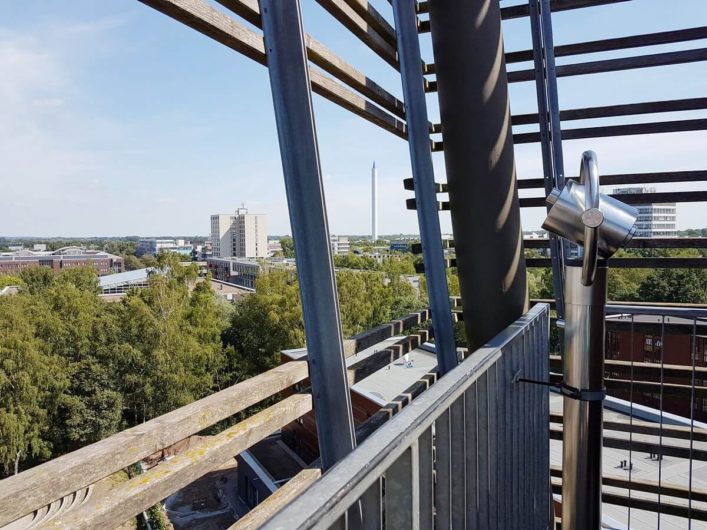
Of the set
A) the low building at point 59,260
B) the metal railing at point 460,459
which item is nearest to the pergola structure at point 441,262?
the metal railing at point 460,459

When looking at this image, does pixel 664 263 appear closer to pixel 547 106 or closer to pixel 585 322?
pixel 547 106

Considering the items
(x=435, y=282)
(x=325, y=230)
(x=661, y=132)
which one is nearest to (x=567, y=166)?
(x=661, y=132)

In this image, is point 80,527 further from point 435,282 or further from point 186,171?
point 186,171

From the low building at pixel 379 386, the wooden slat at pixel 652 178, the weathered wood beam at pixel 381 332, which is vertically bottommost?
the low building at pixel 379 386

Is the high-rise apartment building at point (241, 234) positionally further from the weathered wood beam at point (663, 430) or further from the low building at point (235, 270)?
the weathered wood beam at point (663, 430)

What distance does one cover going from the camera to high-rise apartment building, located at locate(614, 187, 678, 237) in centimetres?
255

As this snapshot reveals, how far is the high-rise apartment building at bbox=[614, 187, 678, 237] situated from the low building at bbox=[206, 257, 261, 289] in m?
21.4

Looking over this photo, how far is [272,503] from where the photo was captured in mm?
1172

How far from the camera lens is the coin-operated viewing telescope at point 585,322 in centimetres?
131

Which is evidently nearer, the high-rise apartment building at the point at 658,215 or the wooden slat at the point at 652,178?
the wooden slat at the point at 652,178

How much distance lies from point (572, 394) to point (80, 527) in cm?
122

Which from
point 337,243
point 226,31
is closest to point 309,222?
point 226,31

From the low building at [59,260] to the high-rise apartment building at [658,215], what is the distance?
28.5 m

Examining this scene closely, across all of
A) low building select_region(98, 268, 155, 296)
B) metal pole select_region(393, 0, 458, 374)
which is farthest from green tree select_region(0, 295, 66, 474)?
metal pole select_region(393, 0, 458, 374)
